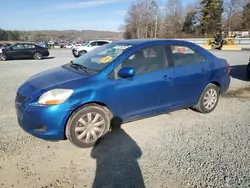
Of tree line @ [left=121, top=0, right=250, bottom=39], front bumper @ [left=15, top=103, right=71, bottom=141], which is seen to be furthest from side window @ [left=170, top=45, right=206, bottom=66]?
tree line @ [left=121, top=0, right=250, bottom=39]

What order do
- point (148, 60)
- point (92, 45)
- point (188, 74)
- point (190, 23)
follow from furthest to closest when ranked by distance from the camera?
point (190, 23) → point (92, 45) → point (188, 74) → point (148, 60)

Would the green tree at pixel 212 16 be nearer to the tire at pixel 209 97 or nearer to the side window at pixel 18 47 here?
the side window at pixel 18 47

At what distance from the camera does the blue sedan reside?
3324 mm

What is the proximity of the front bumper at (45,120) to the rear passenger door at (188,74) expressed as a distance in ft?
6.94

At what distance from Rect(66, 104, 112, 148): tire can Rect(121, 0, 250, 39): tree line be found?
54823 millimetres

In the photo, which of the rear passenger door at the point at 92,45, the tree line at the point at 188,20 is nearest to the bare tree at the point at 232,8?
the tree line at the point at 188,20

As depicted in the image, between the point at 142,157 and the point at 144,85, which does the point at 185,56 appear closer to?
the point at 144,85

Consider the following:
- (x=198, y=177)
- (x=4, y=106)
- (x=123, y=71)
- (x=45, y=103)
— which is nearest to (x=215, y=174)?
(x=198, y=177)

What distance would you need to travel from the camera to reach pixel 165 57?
419cm

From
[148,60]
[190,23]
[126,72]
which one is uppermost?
[190,23]

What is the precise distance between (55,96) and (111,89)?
0.85 metres

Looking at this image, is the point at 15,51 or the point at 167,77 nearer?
the point at 167,77

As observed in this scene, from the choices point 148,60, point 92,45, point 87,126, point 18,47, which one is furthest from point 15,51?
point 87,126

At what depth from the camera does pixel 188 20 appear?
62.1 meters
